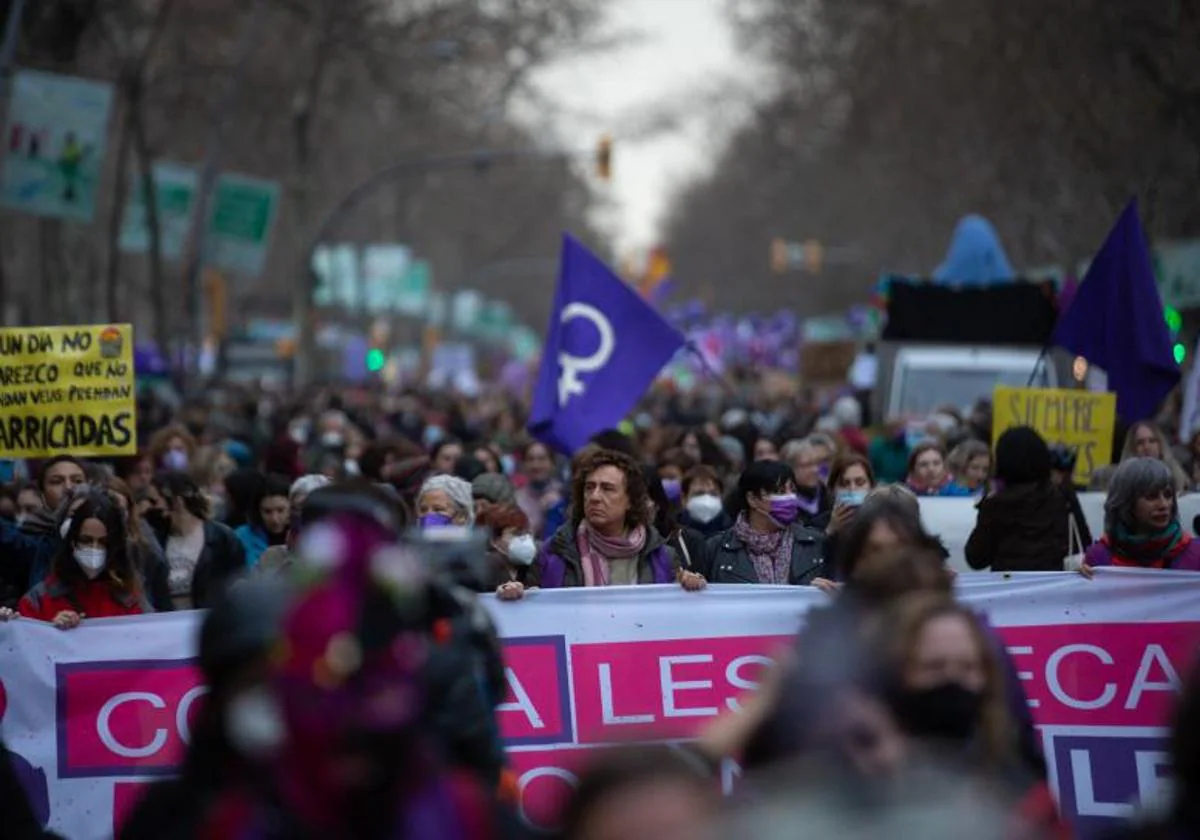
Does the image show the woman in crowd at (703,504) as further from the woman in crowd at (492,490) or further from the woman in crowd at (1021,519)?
the woman in crowd at (1021,519)

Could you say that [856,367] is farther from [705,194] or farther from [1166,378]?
[705,194]

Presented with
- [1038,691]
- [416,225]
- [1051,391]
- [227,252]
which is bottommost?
[1038,691]

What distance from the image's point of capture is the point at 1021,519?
871cm

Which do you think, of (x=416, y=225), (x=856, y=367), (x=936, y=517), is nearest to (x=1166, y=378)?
(x=936, y=517)

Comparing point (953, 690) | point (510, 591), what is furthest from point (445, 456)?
point (953, 690)

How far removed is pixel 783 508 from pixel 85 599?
2374mm

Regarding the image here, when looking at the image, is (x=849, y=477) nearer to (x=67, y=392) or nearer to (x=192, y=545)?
(x=192, y=545)

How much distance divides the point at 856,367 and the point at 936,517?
18811 mm

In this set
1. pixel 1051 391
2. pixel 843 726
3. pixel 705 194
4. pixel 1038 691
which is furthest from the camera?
pixel 705 194

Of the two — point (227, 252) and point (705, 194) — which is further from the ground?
point (705, 194)

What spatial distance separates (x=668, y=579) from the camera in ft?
25.1

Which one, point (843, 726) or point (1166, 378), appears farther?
point (1166, 378)

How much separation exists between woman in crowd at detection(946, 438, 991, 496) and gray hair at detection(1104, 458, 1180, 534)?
391 centimetres

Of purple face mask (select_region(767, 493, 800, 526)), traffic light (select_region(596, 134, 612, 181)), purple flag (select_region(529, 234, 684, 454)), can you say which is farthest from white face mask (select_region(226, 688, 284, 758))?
traffic light (select_region(596, 134, 612, 181))
